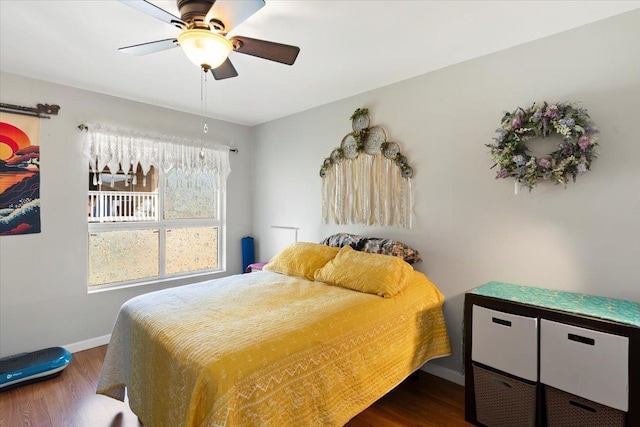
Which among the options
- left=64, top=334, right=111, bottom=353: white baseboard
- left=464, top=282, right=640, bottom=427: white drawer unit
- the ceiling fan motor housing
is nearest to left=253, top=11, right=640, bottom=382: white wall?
left=464, top=282, right=640, bottom=427: white drawer unit

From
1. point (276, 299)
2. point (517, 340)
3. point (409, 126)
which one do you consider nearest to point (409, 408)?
point (517, 340)

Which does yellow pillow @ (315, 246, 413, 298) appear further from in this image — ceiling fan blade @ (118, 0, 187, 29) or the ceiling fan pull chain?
ceiling fan blade @ (118, 0, 187, 29)

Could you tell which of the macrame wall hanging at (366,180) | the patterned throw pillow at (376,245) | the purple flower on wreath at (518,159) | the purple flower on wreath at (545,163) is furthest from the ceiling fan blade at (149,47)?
the purple flower on wreath at (545,163)

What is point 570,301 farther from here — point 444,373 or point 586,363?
point 444,373

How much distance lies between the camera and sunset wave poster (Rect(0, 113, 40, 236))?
2.72 m

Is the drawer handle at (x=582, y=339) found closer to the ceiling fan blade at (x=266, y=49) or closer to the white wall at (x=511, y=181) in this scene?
the white wall at (x=511, y=181)

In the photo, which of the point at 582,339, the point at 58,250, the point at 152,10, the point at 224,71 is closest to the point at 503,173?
the point at 582,339

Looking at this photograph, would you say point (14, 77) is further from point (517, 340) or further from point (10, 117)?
point (517, 340)

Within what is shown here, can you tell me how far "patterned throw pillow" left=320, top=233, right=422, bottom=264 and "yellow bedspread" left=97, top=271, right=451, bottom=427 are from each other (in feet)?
0.74

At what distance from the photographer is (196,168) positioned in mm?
3881

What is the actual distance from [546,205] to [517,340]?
94cm

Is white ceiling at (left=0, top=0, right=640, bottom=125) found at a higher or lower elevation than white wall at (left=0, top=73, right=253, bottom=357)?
higher

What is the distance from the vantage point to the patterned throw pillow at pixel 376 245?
2680 millimetres

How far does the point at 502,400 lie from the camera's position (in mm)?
1938
